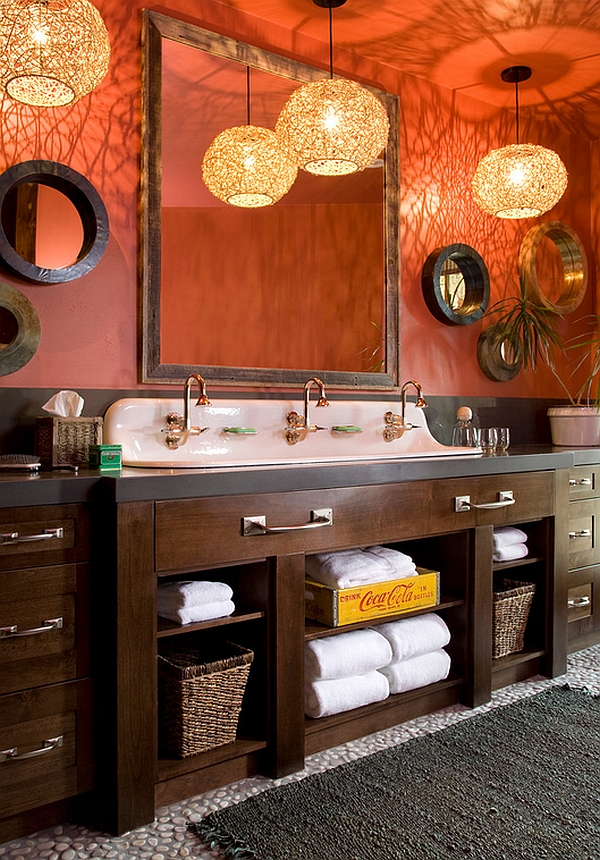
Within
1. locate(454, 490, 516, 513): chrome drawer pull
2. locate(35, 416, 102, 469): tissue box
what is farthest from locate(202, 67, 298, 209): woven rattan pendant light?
locate(454, 490, 516, 513): chrome drawer pull

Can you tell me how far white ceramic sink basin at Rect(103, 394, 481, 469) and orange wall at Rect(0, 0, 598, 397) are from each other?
0.54ft

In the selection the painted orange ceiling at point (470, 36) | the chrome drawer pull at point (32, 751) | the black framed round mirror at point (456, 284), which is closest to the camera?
the chrome drawer pull at point (32, 751)

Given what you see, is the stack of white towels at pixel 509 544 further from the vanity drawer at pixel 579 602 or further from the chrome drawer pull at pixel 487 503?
the vanity drawer at pixel 579 602

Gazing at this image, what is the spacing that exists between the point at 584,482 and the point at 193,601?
5.83 ft

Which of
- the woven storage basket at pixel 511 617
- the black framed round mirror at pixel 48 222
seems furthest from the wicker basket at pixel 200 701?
the black framed round mirror at pixel 48 222

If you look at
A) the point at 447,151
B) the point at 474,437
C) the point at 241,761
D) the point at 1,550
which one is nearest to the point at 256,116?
the point at 447,151

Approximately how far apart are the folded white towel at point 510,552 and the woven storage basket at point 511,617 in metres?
0.12

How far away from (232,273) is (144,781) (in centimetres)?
161

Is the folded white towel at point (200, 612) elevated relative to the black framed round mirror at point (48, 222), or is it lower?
lower

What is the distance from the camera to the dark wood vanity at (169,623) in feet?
5.62

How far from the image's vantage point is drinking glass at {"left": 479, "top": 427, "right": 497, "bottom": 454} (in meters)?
3.11

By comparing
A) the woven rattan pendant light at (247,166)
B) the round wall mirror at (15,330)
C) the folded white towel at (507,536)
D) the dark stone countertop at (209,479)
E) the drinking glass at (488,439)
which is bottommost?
the folded white towel at (507,536)

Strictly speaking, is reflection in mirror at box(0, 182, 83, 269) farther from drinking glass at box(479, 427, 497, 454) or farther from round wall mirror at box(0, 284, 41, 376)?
drinking glass at box(479, 427, 497, 454)

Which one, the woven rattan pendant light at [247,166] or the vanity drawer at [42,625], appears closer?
the vanity drawer at [42,625]
